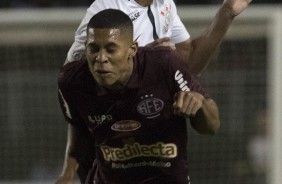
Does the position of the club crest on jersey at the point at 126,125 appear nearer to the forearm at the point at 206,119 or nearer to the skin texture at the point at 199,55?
the skin texture at the point at 199,55

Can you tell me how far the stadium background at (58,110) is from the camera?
577cm

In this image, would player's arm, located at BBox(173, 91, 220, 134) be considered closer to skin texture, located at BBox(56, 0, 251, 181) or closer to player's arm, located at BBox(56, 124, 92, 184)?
skin texture, located at BBox(56, 0, 251, 181)

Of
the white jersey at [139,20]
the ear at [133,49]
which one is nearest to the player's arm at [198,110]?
the ear at [133,49]

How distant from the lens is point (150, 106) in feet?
11.3

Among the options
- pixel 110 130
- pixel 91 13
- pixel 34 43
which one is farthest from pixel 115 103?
pixel 34 43

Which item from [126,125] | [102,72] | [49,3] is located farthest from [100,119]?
[49,3]

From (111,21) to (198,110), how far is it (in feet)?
1.35

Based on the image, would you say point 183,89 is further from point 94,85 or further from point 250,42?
point 250,42

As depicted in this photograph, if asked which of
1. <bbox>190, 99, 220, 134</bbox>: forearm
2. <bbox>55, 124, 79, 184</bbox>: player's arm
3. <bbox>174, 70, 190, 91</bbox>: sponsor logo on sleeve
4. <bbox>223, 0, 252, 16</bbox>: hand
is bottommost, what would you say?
<bbox>55, 124, 79, 184</bbox>: player's arm

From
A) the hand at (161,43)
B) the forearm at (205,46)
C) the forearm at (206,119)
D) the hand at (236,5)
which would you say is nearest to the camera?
the forearm at (206,119)

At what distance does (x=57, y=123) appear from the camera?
19.5 ft

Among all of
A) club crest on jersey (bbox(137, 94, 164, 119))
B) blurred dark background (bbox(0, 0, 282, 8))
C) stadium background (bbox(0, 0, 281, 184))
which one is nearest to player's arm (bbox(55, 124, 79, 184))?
club crest on jersey (bbox(137, 94, 164, 119))

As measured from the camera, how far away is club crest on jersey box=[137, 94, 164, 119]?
11.3ft

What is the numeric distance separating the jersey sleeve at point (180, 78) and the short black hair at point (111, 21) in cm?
18
